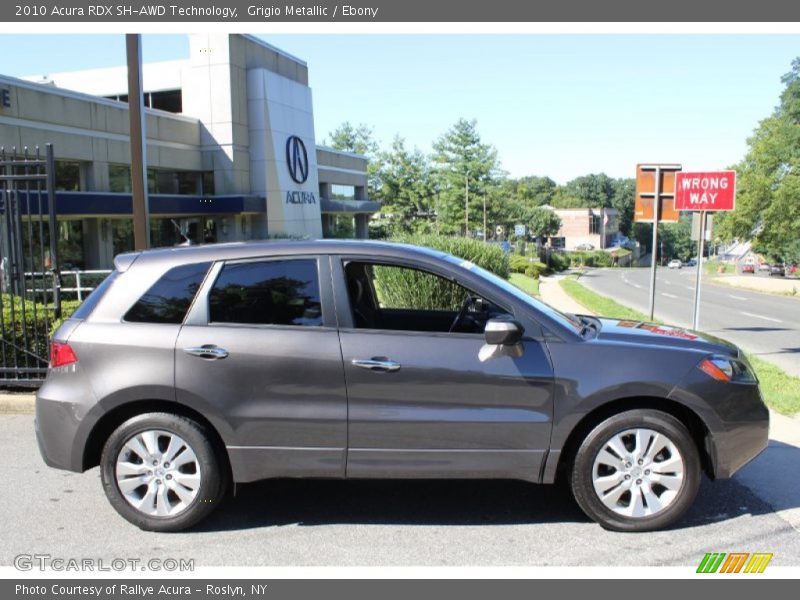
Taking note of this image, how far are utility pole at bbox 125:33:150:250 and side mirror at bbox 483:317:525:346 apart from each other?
5686 millimetres

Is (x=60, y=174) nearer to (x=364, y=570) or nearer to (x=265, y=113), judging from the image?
(x=265, y=113)

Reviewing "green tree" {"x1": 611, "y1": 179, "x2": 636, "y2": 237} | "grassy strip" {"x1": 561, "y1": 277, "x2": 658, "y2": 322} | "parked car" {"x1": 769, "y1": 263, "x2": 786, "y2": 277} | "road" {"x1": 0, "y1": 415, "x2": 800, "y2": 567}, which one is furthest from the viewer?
"green tree" {"x1": 611, "y1": 179, "x2": 636, "y2": 237}

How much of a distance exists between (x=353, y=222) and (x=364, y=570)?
4638 cm

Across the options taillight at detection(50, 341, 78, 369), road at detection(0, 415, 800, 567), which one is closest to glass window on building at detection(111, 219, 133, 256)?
road at detection(0, 415, 800, 567)

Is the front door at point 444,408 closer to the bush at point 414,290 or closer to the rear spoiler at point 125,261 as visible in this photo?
the rear spoiler at point 125,261

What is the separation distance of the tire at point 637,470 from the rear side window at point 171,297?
2.48 meters

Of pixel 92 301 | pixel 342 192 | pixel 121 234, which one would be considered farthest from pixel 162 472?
pixel 342 192

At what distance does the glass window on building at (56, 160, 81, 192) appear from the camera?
83.2ft

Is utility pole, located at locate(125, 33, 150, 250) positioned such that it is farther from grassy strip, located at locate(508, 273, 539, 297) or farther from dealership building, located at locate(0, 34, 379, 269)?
grassy strip, located at locate(508, 273, 539, 297)

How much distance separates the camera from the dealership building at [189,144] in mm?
24391

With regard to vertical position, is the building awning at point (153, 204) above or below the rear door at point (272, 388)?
above

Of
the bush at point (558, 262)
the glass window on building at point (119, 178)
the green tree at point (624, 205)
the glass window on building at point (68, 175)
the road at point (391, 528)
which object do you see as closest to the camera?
the road at point (391, 528)

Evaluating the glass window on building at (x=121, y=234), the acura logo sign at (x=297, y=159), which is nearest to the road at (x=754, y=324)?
the acura logo sign at (x=297, y=159)

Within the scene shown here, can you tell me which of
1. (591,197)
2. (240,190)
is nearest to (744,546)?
(240,190)
